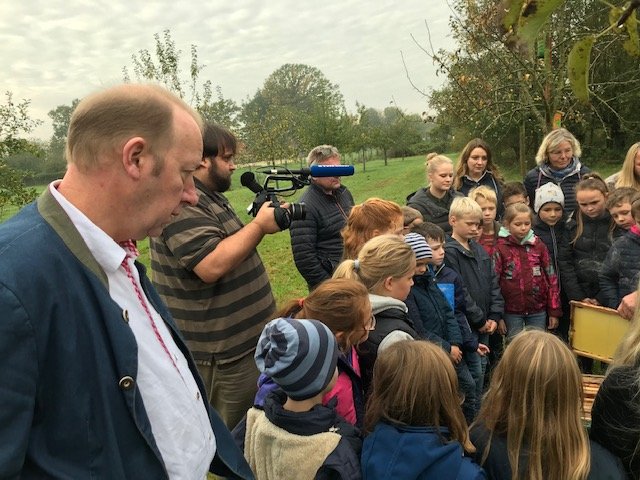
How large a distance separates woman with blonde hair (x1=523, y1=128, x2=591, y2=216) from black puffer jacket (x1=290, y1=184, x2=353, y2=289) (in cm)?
228

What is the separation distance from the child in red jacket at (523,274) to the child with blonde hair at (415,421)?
2.35 metres

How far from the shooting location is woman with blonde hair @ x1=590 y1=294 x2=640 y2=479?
1767mm

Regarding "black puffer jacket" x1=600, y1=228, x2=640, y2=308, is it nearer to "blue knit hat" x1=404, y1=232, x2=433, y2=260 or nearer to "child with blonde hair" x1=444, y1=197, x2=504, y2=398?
"child with blonde hair" x1=444, y1=197, x2=504, y2=398

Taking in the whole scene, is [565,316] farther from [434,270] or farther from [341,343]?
[341,343]

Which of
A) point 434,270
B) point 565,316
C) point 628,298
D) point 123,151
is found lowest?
point 565,316

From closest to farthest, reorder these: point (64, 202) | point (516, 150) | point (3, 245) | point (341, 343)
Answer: point (3, 245) < point (64, 202) < point (341, 343) < point (516, 150)

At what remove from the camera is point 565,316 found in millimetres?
4438

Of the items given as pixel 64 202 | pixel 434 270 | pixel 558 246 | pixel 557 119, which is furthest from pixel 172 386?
pixel 557 119

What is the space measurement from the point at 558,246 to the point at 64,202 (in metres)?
4.18

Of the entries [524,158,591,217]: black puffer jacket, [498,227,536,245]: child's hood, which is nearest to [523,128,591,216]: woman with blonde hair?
[524,158,591,217]: black puffer jacket

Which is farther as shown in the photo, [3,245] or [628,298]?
[628,298]

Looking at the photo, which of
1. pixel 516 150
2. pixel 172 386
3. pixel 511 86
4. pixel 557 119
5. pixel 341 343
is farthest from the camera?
pixel 516 150

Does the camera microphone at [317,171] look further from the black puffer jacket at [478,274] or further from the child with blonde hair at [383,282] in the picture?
the black puffer jacket at [478,274]

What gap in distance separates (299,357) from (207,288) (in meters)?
0.86
